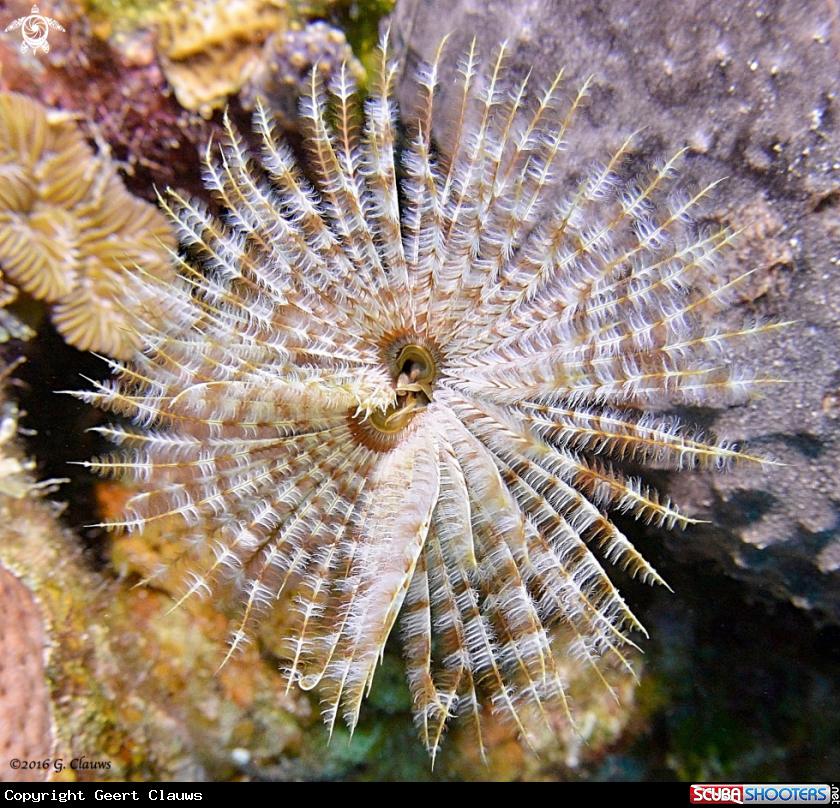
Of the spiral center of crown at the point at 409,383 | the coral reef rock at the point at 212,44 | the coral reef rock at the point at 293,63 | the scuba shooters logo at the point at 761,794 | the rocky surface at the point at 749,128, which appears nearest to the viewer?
the rocky surface at the point at 749,128

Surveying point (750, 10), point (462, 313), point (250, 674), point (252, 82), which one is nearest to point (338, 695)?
point (250, 674)

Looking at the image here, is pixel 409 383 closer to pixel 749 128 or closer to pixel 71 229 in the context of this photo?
pixel 71 229

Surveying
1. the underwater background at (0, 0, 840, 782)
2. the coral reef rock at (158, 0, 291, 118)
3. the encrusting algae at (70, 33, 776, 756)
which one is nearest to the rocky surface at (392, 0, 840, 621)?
the underwater background at (0, 0, 840, 782)

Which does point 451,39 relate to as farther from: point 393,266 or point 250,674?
point 250,674

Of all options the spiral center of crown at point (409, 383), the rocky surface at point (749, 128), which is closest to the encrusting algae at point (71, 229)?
the spiral center of crown at point (409, 383)

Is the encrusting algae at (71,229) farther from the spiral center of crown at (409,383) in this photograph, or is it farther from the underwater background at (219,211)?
the spiral center of crown at (409,383)

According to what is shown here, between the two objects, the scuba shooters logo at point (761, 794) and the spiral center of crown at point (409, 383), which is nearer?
the spiral center of crown at point (409, 383)

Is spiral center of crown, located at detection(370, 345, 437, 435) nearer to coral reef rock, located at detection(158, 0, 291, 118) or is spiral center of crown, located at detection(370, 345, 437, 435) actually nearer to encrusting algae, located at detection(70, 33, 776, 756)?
encrusting algae, located at detection(70, 33, 776, 756)
